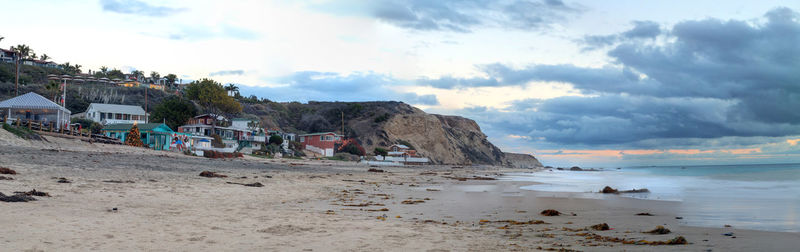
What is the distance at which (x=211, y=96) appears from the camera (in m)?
71.9

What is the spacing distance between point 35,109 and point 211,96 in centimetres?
2471

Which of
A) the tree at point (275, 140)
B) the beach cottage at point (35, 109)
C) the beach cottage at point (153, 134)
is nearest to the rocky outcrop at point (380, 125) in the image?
the tree at point (275, 140)

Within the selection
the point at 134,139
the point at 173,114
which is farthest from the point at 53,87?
the point at 134,139

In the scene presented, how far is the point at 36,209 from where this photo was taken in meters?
8.79

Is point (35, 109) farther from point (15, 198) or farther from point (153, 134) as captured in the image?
→ point (15, 198)

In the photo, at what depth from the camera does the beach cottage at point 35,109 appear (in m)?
48.2

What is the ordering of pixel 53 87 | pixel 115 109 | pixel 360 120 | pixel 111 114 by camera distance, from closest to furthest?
1. pixel 53 87
2. pixel 111 114
3. pixel 115 109
4. pixel 360 120

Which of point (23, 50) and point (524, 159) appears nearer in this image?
point (23, 50)

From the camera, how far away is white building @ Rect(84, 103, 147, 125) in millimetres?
69125

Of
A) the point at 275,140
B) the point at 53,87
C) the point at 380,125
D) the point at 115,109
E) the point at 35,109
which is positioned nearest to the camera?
the point at 35,109

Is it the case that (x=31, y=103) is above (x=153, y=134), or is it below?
above

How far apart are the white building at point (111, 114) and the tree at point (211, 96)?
826 cm

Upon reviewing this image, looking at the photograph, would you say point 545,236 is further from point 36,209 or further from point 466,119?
point 466,119

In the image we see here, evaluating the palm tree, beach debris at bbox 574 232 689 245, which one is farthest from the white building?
beach debris at bbox 574 232 689 245
